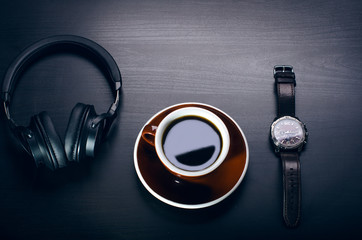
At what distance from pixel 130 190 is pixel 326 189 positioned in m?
0.39

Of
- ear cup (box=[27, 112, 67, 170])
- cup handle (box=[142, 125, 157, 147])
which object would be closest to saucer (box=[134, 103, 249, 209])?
cup handle (box=[142, 125, 157, 147])

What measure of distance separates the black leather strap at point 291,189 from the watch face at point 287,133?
2 cm

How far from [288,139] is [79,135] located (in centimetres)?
40

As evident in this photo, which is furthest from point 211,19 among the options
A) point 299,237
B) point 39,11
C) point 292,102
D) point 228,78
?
point 299,237

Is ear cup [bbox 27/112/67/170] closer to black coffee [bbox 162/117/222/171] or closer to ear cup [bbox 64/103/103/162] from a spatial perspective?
ear cup [bbox 64/103/103/162]

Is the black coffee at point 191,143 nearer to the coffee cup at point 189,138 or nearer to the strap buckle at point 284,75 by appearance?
the coffee cup at point 189,138

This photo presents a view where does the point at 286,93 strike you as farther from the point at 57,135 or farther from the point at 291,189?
the point at 57,135

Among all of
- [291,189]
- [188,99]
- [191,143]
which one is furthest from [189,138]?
[291,189]

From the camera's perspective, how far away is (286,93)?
667 mm

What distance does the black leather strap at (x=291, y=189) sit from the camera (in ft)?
2.04

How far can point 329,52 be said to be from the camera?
701 mm

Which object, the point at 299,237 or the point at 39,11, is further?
the point at 39,11

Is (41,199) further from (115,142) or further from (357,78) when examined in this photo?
(357,78)

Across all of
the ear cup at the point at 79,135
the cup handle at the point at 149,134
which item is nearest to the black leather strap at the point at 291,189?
the cup handle at the point at 149,134
